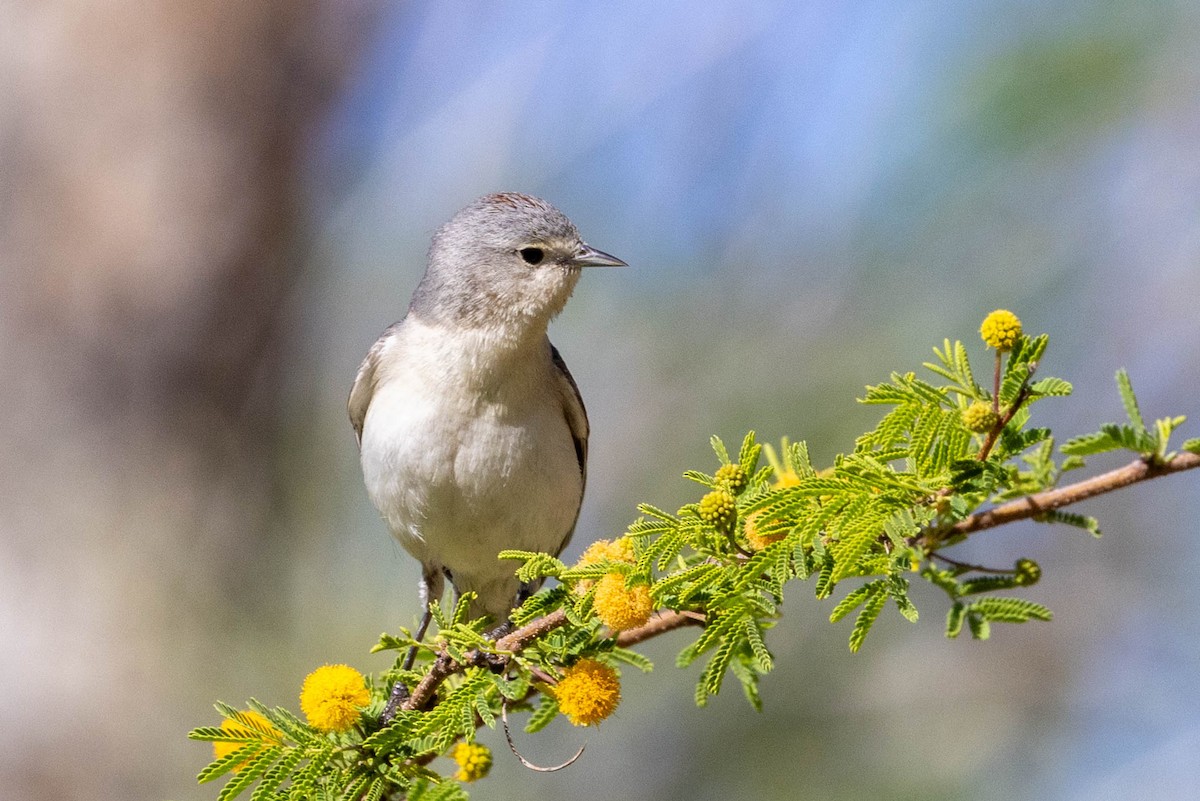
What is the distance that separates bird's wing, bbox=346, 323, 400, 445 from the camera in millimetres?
4141

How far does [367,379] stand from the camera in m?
4.19

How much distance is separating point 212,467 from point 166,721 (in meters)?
1.43

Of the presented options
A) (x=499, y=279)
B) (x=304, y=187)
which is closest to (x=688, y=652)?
(x=499, y=279)

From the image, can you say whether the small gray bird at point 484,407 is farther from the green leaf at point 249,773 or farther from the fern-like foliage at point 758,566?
the green leaf at point 249,773

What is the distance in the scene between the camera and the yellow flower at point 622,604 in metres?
1.96

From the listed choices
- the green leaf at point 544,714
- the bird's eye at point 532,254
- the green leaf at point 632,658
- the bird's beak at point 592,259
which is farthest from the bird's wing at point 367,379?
the green leaf at point 632,658

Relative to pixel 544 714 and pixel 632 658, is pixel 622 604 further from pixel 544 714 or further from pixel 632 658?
pixel 544 714

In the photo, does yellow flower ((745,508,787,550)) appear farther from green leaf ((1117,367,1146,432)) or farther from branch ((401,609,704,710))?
green leaf ((1117,367,1146,432))

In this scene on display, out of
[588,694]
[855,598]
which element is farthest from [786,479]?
[588,694]

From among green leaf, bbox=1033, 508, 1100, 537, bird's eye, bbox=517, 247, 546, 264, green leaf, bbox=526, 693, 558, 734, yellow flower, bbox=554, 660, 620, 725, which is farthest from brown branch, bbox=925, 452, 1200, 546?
bird's eye, bbox=517, 247, 546, 264

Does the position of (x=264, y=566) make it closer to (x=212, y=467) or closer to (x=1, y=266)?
(x=212, y=467)

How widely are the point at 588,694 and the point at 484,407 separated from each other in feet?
6.08

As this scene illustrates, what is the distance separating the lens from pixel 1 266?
239 inches

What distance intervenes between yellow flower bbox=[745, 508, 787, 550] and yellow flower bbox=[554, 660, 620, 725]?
365 millimetres
